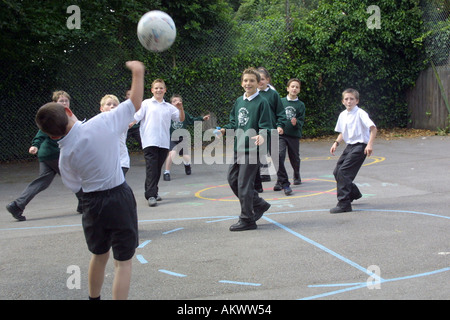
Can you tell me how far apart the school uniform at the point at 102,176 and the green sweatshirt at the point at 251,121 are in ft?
8.96

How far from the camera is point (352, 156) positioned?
7016 mm

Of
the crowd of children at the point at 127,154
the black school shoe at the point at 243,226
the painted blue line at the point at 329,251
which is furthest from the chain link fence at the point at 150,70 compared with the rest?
the painted blue line at the point at 329,251

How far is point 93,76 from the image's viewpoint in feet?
45.4

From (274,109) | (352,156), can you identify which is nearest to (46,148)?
(274,109)

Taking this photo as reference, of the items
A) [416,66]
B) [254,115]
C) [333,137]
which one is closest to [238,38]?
[333,137]

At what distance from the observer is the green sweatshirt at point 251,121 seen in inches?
245

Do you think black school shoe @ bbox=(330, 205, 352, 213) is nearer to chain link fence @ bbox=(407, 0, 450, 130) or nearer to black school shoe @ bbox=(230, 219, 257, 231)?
black school shoe @ bbox=(230, 219, 257, 231)

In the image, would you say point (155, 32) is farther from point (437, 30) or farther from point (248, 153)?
point (437, 30)

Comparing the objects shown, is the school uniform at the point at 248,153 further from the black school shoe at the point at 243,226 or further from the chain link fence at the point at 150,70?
the chain link fence at the point at 150,70

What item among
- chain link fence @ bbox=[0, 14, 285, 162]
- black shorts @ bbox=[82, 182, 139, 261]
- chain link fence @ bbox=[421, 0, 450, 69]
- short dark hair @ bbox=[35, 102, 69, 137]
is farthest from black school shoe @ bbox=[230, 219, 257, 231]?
chain link fence @ bbox=[421, 0, 450, 69]

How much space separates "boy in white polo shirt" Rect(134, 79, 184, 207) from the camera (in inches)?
312

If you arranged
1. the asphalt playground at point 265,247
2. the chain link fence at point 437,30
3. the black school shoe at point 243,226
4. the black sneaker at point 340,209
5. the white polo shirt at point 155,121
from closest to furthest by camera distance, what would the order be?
the asphalt playground at point 265,247 → the black school shoe at point 243,226 → the black sneaker at point 340,209 → the white polo shirt at point 155,121 → the chain link fence at point 437,30

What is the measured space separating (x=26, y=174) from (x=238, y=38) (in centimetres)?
745
